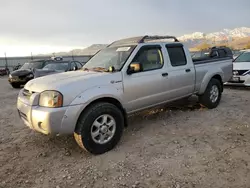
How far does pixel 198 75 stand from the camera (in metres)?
5.26

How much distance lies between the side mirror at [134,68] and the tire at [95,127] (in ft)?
2.30

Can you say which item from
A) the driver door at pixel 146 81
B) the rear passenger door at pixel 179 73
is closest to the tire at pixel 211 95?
the rear passenger door at pixel 179 73

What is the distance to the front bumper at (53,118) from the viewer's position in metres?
3.09

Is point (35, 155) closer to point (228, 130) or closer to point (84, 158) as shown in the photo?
point (84, 158)

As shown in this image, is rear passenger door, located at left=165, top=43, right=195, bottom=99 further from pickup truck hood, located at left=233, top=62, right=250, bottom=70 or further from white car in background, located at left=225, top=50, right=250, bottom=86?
pickup truck hood, located at left=233, top=62, right=250, bottom=70

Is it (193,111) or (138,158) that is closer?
(138,158)

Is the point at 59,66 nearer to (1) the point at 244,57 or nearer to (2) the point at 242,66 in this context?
(2) the point at 242,66

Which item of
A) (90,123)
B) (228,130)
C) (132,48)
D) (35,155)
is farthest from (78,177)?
(228,130)

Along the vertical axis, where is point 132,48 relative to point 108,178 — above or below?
above

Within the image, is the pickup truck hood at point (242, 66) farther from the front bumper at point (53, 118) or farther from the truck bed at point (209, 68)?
the front bumper at point (53, 118)

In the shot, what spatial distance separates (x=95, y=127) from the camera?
11.3 feet

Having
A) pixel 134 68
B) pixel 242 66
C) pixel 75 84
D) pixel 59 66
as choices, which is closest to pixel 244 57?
pixel 242 66

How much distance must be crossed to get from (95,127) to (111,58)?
1.51m

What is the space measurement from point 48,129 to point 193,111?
12.3ft
